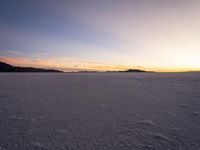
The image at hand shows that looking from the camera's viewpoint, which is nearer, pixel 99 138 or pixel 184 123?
pixel 99 138

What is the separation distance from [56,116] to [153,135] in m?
1.29

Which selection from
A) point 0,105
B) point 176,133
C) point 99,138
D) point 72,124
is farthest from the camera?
point 0,105

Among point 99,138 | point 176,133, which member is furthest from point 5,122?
point 176,133

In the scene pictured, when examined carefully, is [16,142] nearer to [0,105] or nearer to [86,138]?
[86,138]

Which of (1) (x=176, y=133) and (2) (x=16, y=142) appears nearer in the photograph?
(2) (x=16, y=142)

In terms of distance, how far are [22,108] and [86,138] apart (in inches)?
57.7

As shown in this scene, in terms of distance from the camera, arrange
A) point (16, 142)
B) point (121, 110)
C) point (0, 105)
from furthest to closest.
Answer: point (0, 105)
point (121, 110)
point (16, 142)

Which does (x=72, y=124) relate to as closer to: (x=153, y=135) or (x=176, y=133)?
(x=153, y=135)

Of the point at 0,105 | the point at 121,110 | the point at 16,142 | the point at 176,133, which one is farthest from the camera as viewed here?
the point at 0,105

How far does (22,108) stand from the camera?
234 centimetres

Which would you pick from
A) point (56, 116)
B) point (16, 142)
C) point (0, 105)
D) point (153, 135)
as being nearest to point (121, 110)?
point (153, 135)

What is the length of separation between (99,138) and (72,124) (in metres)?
0.47

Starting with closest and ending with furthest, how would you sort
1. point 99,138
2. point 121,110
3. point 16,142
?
point 16,142 < point 99,138 < point 121,110

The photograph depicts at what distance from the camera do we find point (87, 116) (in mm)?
2029
